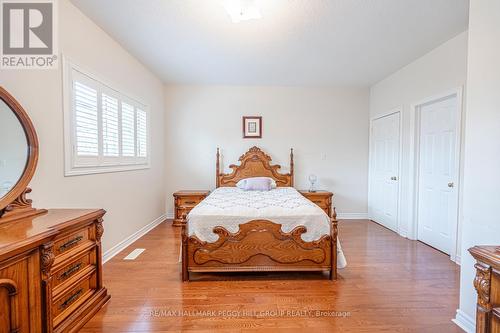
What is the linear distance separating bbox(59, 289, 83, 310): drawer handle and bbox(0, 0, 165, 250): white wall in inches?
29.9

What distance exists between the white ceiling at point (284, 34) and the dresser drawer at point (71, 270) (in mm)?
2156

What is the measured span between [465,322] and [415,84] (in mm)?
2975

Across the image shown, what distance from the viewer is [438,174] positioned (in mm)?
3189

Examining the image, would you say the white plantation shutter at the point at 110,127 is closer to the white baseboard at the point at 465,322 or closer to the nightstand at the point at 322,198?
the nightstand at the point at 322,198

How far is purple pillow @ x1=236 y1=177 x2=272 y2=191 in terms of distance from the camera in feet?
13.5

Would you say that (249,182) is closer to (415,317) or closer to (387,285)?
(387,285)

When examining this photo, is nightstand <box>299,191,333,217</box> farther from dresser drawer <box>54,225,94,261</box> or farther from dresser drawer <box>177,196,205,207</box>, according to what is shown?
dresser drawer <box>54,225,94,261</box>

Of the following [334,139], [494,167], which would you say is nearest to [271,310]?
[494,167]

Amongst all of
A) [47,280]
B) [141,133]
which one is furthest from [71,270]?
[141,133]

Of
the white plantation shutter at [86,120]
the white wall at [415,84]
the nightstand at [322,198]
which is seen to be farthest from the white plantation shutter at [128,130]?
the white wall at [415,84]

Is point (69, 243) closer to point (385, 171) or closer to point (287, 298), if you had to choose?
point (287, 298)

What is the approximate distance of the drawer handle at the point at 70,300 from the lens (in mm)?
1620

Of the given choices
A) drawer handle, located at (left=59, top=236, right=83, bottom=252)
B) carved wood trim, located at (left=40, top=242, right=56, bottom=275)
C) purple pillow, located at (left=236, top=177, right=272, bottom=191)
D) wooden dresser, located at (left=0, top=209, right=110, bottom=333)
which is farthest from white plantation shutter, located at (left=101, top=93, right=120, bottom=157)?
purple pillow, located at (left=236, top=177, right=272, bottom=191)

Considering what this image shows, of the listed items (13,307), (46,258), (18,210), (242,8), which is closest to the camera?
(13,307)
